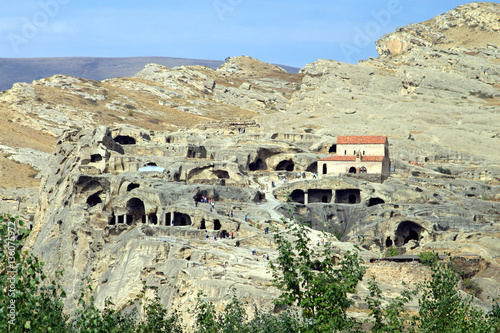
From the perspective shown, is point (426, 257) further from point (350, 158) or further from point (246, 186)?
point (350, 158)

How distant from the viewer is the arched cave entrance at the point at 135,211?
66.9 meters

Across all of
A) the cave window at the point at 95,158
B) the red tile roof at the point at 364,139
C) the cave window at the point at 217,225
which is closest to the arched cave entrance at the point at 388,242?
the cave window at the point at 217,225

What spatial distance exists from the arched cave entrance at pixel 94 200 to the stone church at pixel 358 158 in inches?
1139

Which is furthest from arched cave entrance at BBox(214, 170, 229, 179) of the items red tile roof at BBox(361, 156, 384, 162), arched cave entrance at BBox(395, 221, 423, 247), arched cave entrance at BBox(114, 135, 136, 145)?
arched cave entrance at BBox(114, 135, 136, 145)

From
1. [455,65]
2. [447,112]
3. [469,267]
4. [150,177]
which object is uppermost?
[455,65]

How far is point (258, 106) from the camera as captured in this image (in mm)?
171000

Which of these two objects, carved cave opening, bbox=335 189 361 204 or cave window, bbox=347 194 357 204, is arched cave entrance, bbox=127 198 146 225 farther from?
cave window, bbox=347 194 357 204

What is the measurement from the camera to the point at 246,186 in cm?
7469

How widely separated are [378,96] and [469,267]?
84999mm

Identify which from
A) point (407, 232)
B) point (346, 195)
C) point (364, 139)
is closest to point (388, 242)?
point (407, 232)

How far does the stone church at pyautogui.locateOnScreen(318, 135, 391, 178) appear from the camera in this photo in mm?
79938

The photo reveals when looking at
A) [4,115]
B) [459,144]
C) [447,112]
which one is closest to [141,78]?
[4,115]

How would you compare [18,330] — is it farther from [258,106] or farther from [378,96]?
[258,106]

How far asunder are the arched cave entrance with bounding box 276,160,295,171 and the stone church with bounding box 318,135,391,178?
740 centimetres
